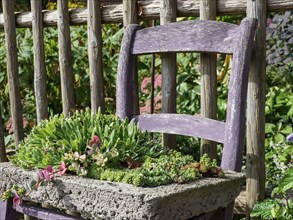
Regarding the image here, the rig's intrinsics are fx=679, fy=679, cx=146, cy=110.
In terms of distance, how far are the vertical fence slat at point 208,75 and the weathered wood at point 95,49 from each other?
623mm

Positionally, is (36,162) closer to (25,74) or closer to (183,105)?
(183,105)

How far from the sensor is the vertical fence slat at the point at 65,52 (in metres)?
3.50

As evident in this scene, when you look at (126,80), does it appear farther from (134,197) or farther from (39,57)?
(134,197)

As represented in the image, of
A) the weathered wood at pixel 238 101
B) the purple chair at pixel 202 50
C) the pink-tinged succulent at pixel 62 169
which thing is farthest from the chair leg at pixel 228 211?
the pink-tinged succulent at pixel 62 169

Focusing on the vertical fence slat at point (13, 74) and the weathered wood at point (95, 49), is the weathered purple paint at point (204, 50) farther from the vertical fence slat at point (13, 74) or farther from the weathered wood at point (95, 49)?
the vertical fence slat at point (13, 74)

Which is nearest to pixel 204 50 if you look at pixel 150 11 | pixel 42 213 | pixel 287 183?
pixel 150 11

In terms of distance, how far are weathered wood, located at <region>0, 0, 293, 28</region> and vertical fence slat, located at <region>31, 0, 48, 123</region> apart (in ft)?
0.17

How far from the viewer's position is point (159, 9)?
10.4 feet

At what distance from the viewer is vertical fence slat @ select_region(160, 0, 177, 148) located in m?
3.10

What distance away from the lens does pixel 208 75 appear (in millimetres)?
3002

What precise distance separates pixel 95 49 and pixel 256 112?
953mm

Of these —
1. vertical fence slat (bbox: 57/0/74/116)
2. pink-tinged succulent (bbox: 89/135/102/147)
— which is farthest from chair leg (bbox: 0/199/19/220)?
vertical fence slat (bbox: 57/0/74/116)

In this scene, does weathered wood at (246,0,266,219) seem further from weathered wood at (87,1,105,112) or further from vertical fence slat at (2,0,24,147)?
vertical fence slat at (2,0,24,147)

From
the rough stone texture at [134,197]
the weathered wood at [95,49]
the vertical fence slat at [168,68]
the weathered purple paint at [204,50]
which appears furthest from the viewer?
the weathered wood at [95,49]
